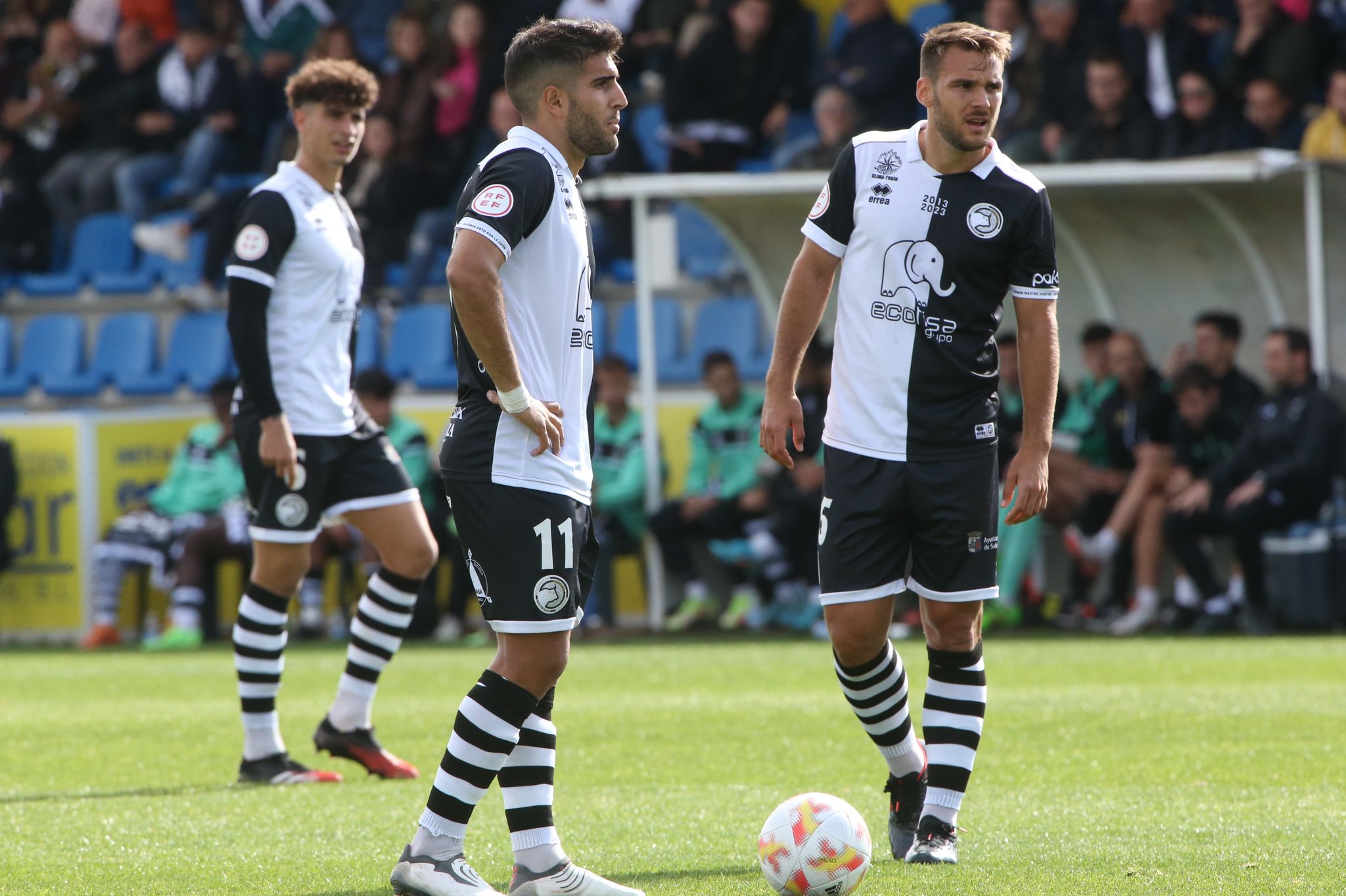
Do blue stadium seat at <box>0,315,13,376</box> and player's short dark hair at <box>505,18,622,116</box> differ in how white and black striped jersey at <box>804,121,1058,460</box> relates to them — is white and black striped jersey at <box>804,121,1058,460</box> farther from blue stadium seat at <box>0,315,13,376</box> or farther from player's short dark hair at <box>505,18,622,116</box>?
blue stadium seat at <box>0,315,13,376</box>

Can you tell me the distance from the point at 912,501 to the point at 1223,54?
9903mm

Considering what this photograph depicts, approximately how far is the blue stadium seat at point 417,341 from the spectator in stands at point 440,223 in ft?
0.73

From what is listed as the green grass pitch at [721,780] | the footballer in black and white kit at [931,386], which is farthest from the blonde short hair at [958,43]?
the green grass pitch at [721,780]

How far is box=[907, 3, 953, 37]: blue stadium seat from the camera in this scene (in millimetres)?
15345

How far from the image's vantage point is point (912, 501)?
4895 millimetres

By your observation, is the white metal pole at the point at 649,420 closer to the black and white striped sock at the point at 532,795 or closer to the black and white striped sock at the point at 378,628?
the black and white striped sock at the point at 378,628

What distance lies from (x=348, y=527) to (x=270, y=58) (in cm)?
661

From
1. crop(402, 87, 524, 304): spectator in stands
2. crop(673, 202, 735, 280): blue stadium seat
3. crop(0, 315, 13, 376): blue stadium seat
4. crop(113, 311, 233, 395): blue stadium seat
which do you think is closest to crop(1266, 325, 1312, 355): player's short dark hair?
crop(673, 202, 735, 280): blue stadium seat

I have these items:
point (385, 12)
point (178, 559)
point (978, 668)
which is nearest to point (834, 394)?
point (978, 668)

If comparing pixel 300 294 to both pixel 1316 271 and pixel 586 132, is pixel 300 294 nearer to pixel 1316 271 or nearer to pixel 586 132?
pixel 586 132

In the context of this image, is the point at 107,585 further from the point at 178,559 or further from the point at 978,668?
the point at 978,668

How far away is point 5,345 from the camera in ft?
57.3

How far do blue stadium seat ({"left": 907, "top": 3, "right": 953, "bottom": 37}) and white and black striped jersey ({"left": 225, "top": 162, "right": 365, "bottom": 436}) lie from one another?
9.64 m

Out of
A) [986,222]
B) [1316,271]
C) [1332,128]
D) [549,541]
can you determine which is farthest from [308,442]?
[1332,128]
